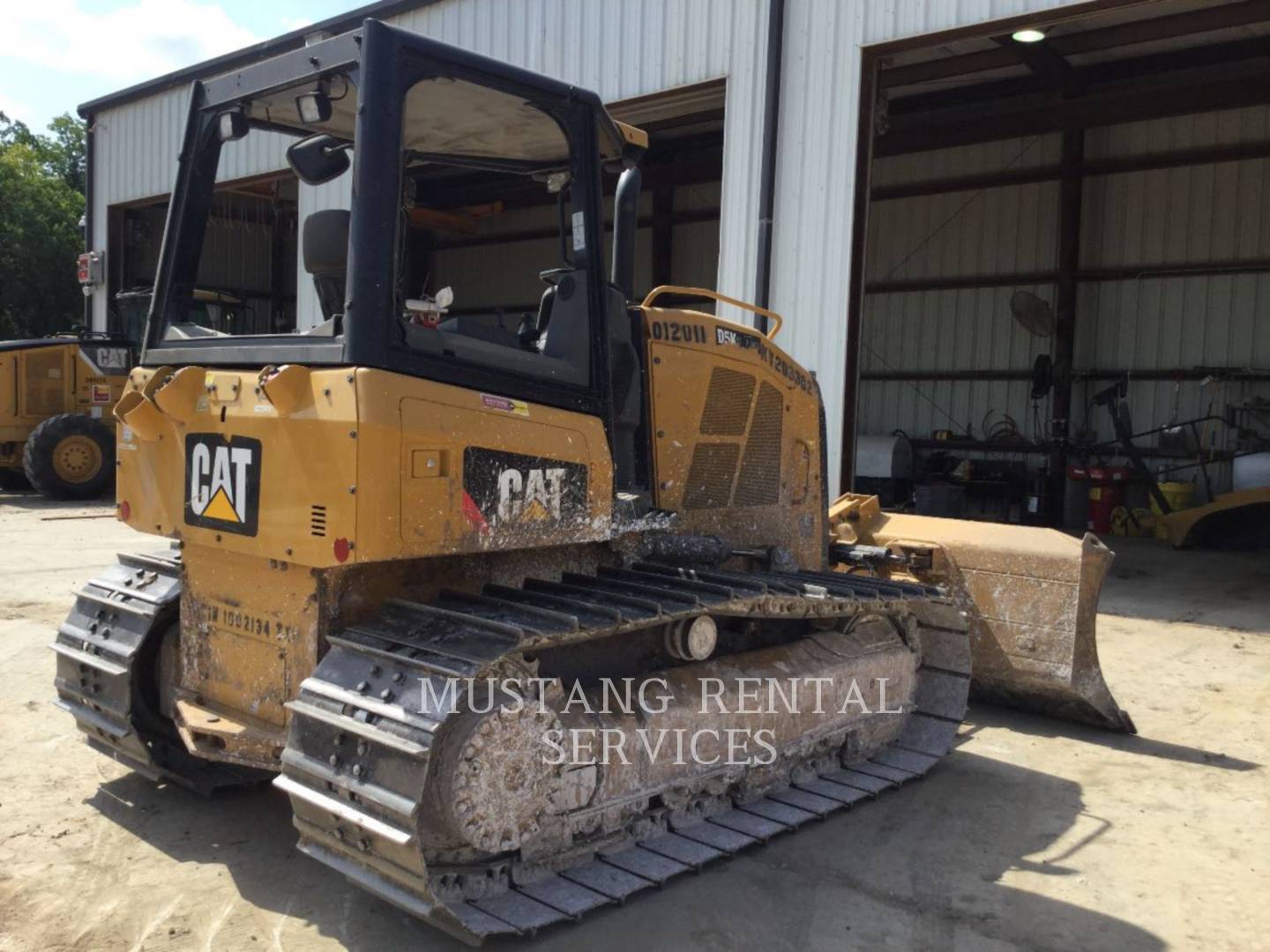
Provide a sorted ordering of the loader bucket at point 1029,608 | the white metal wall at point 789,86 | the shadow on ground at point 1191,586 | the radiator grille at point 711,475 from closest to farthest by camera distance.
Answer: the radiator grille at point 711,475 < the loader bucket at point 1029,608 < the white metal wall at point 789,86 < the shadow on ground at point 1191,586

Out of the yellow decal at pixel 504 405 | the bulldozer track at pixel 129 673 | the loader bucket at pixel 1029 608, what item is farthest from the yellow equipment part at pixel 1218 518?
the bulldozer track at pixel 129 673

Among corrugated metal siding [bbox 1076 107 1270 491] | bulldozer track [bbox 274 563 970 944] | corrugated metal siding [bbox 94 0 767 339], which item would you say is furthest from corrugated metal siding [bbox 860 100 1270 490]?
bulldozer track [bbox 274 563 970 944]

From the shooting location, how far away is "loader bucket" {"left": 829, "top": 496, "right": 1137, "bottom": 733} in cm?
581

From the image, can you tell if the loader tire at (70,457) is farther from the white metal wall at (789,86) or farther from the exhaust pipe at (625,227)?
the exhaust pipe at (625,227)

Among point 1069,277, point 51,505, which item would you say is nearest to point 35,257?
point 51,505

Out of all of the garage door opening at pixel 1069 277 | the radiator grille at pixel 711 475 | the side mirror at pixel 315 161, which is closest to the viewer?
the side mirror at pixel 315 161

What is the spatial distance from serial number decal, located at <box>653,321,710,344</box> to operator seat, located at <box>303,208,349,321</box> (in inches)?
56.4

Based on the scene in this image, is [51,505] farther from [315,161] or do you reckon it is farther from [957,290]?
[957,290]

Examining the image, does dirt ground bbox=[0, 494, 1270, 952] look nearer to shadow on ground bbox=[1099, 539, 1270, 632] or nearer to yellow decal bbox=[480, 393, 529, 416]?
yellow decal bbox=[480, 393, 529, 416]

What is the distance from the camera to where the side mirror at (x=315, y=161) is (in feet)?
12.0

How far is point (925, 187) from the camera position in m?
18.0

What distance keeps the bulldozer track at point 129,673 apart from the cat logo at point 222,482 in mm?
683

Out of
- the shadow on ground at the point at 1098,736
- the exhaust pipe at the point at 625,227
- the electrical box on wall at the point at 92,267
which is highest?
the electrical box on wall at the point at 92,267

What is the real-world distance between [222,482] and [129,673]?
1061 mm
